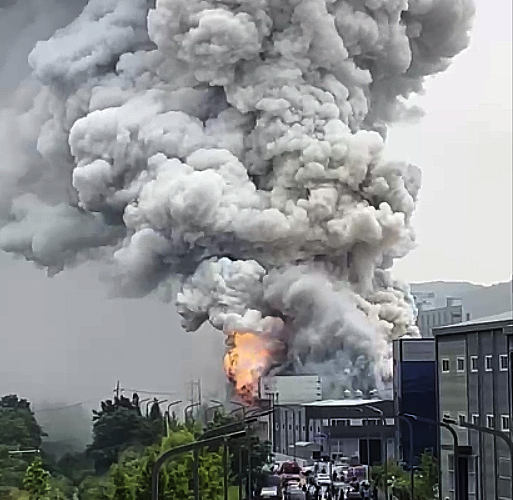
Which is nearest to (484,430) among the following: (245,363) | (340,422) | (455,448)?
(455,448)

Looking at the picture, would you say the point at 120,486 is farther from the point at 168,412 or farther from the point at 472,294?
the point at 472,294

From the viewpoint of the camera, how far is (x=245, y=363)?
6051 mm

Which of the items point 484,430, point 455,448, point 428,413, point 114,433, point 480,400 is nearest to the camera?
point 484,430

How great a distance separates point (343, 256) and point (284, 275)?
34cm

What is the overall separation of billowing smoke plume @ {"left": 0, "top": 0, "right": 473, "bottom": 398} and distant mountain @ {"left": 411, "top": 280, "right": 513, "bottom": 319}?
144 mm

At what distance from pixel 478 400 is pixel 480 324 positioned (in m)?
0.37

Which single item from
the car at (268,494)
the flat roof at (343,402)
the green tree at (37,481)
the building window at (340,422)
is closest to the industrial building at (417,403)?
the flat roof at (343,402)

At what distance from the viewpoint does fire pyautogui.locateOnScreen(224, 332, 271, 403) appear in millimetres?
6016

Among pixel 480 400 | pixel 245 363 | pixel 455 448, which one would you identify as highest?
pixel 245 363

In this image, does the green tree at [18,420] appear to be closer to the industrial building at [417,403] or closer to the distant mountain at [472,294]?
the industrial building at [417,403]

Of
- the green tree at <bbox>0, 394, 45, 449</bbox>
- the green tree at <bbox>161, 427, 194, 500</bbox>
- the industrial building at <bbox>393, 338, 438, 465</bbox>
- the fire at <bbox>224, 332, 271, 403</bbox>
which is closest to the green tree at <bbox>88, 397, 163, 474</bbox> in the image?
the green tree at <bbox>161, 427, 194, 500</bbox>

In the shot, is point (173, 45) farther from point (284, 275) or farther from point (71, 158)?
Result: point (284, 275)

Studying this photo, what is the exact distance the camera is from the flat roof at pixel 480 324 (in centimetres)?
572

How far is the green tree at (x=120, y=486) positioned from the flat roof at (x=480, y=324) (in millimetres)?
1733
